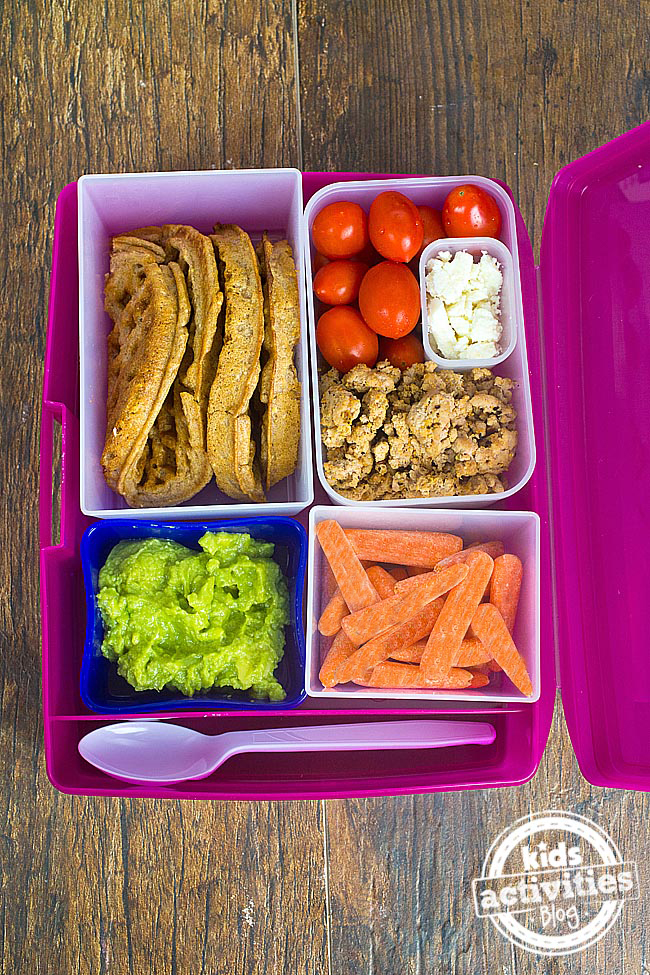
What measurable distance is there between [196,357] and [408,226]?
0.48 m

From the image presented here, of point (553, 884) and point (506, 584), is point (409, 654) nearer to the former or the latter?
point (506, 584)

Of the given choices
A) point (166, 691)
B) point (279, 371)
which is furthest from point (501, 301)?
point (166, 691)

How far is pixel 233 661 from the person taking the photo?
4.82ft

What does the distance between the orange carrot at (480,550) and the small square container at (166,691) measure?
10.7 inches

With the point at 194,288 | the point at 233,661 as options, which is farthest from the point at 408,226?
the point at 233,661

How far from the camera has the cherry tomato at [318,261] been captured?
1.67m

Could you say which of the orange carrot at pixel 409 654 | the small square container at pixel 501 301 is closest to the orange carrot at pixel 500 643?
the orange carrot at pixel 409 654

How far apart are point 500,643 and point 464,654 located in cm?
7

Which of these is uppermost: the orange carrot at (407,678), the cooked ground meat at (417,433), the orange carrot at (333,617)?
the cooked ground meat at (417,433)

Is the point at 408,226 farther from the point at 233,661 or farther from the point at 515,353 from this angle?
the point at 233,661

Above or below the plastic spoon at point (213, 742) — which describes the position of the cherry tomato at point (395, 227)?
above

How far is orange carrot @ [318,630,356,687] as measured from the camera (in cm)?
148

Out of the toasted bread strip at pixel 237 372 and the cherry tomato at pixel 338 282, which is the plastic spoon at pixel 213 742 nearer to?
the toasted bread strip at pixel 237 372

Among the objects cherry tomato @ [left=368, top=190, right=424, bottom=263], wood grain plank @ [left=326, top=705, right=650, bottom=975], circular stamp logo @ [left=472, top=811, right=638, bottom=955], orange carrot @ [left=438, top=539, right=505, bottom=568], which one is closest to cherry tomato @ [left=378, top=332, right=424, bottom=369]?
cherry tomato @ [left=368, top=190, right=424, bottom=263]
